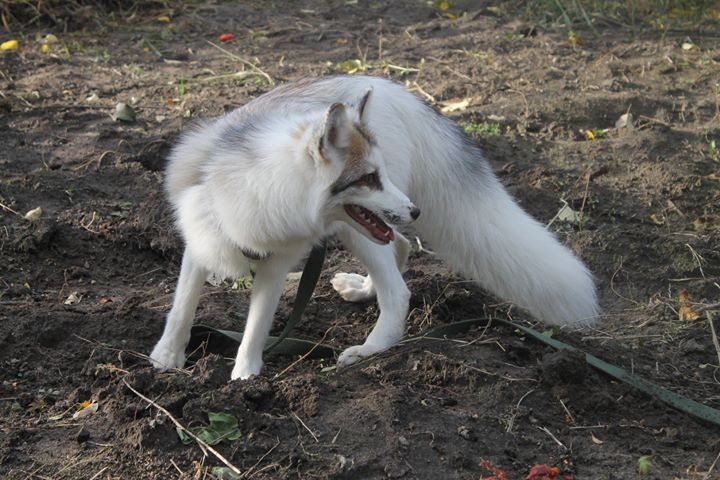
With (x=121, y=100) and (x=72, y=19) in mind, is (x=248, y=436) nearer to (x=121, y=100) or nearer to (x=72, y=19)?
(x=121, y=100)

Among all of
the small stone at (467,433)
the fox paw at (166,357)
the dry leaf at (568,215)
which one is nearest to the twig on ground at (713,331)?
the dry leaf at (568,215)

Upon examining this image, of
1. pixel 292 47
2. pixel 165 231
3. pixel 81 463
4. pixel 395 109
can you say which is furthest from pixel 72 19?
pixel 81 463

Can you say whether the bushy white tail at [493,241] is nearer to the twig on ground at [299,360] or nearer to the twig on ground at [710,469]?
A: the twig on ground at [299,360]

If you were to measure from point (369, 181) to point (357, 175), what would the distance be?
0.22 feet

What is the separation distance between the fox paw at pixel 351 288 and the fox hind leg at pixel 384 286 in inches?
11.5

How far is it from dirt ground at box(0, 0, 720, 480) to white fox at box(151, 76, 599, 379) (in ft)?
0.72

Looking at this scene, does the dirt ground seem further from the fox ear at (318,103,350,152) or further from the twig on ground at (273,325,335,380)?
the fox ear at (318,103,350,152)

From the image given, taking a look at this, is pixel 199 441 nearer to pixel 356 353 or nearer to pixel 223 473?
pixel 223 473

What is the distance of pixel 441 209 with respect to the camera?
5.03 metres

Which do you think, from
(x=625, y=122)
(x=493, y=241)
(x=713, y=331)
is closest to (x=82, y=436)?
(x=493, y=241)

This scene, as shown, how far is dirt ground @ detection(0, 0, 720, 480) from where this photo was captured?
3.72m

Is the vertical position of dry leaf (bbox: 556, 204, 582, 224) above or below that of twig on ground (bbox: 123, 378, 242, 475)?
below

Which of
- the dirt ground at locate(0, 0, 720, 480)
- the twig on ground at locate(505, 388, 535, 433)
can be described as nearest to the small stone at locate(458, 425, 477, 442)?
the dirt ground at locate(0, 0, 720, 480)

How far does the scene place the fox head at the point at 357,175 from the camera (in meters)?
4.01
